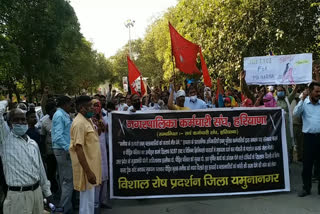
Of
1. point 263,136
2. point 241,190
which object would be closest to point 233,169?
point 241,190

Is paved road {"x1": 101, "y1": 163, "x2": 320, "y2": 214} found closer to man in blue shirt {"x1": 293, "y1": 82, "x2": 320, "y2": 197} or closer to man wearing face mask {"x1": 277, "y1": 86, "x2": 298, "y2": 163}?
man in blue shirt {"x1": 293, "y1": 82, "x2": 320, "y2": 197}

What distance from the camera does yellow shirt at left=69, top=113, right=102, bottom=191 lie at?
429 cm

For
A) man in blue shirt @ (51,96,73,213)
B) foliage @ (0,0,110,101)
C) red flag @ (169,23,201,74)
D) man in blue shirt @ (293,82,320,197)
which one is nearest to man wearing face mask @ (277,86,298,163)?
man in blue shirt @ (293,82,320,197)

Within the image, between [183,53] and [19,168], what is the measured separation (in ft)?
18.4

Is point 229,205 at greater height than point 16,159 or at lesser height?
lesser

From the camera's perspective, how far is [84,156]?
421cm

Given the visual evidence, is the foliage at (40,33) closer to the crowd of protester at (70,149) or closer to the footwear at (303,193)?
the crowd of protester at (70,149)

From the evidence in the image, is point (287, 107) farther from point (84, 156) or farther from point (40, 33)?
point (40, 33)

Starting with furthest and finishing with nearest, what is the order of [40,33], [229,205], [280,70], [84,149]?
[40,33] < [280,70] < [229,205] < [84,149]

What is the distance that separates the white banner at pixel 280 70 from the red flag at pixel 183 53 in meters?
1.25

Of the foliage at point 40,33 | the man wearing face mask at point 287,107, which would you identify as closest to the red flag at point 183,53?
the man wearing face mask at point 287,107

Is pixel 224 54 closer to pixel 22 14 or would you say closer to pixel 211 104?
pixel 211 104

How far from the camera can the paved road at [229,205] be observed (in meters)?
5.38

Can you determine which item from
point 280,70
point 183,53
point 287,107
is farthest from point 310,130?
point 183,53
